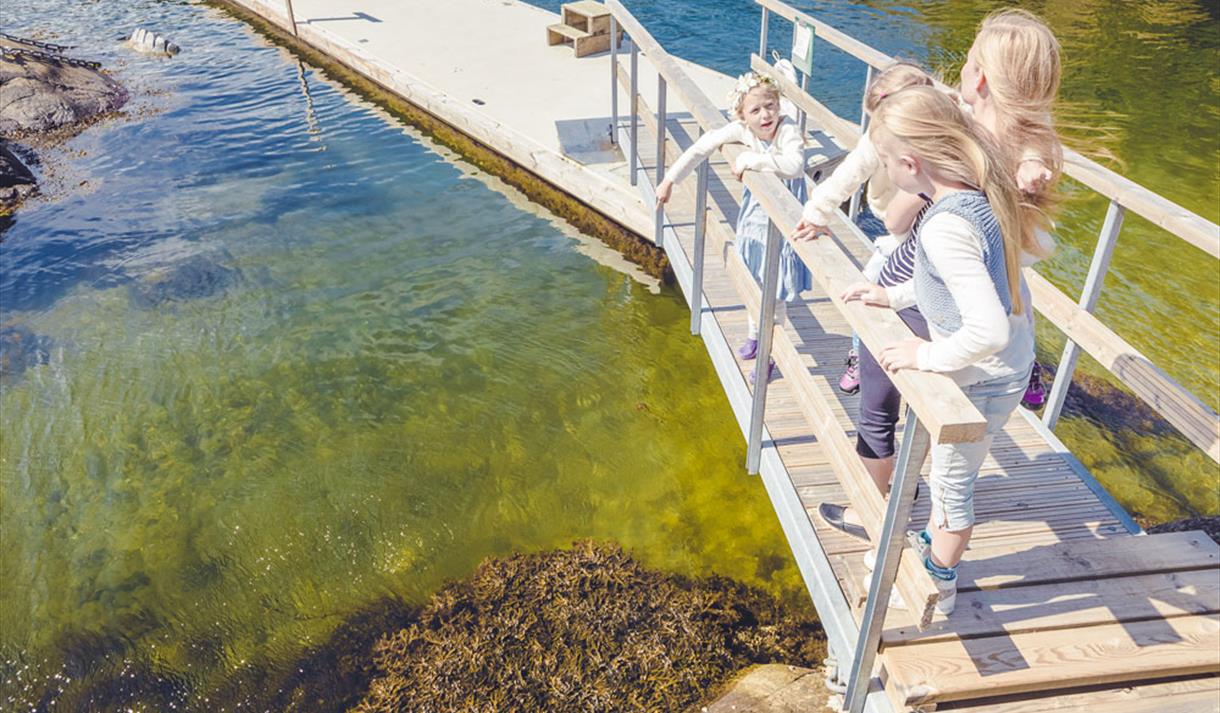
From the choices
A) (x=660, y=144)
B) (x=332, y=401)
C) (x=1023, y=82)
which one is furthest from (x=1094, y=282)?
(x=332, y=401)

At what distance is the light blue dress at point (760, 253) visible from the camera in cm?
427

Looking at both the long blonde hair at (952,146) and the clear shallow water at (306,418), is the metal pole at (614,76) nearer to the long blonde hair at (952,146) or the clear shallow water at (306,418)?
the clear shallow water at (306,418)

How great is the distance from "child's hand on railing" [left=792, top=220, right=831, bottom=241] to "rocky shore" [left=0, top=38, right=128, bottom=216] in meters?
Answer: 10.7

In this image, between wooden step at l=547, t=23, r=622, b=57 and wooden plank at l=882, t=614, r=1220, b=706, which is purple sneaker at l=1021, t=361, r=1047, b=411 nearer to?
wooden plank at l=882, t=614, r=1220, b=706

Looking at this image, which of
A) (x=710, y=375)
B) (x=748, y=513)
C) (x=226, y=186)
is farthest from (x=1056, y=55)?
(x=226, y=186)

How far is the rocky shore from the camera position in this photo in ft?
36.6

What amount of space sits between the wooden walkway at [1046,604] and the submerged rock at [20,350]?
6.39 m

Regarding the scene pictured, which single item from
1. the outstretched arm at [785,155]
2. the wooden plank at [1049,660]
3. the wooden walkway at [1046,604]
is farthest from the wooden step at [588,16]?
the wooden plank at [1049,660]

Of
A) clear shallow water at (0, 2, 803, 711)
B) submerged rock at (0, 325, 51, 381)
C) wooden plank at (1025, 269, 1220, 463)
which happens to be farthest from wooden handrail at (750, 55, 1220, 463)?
submerged rock at (0, 325, 51, 381)

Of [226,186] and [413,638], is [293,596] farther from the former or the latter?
[226,186]

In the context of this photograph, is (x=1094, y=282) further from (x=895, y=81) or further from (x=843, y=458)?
(x=843, y=458)

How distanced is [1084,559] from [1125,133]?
1000 cm

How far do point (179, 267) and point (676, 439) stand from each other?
203 inches

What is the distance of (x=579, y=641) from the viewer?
4.64 meters
